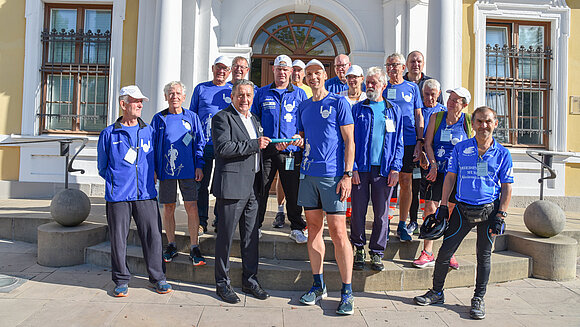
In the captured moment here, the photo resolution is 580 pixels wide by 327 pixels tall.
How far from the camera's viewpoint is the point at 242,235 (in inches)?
140

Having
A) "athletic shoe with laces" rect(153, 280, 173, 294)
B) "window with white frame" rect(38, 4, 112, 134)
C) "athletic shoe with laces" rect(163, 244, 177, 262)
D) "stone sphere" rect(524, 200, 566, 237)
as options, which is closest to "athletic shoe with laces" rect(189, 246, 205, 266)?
"athletic shoe with laces" rect(163, 244, 177, 262)

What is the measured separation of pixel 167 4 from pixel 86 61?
2244 millimetres

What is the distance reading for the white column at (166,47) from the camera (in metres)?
6.27

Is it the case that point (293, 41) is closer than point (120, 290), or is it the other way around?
point (120, 290)

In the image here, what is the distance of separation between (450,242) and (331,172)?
1.25 metres

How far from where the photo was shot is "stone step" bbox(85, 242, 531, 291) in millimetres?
3762

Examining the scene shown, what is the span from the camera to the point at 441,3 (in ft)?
20.6

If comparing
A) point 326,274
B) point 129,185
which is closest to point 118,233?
point 129,185

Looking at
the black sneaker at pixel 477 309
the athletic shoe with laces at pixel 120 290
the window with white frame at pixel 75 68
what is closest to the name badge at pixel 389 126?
the black sneaker at pixel 477 309

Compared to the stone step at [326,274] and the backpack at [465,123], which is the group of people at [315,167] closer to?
the backpack at [465,123]

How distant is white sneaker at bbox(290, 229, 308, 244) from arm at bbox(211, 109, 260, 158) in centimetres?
115

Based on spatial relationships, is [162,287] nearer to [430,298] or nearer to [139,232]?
[139,232]

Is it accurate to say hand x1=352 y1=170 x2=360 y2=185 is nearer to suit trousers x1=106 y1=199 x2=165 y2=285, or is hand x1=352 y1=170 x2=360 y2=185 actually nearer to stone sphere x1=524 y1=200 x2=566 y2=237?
suit trousers x1=106 y1=199 x2=165 y2=285

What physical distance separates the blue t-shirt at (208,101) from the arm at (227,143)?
87 cm
